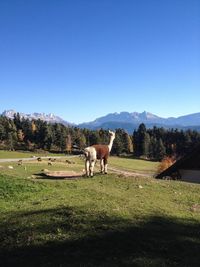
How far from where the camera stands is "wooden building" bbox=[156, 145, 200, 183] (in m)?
36.3

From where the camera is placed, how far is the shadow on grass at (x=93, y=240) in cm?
1086

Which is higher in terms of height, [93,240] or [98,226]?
[98,226]

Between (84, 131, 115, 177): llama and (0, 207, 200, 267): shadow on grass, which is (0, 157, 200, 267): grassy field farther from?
(84, 131, 115, 177): llama

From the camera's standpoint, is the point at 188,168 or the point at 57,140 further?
the point at 57,140

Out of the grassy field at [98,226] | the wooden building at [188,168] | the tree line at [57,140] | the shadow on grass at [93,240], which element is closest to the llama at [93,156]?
the grassy field at [98,226]

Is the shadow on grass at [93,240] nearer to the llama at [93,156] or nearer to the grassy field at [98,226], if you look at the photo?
Result: the grassy field at [98,226]

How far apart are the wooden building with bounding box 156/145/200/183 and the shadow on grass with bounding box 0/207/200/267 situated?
2107 cm

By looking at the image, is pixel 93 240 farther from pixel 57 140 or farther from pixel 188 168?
pixel 57 140

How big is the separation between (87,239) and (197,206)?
8974mm

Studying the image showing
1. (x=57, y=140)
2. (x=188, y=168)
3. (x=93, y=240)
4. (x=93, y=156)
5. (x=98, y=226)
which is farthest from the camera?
(x=57, y=140)

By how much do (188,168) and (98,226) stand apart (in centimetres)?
2449

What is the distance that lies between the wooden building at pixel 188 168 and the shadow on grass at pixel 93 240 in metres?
21.1

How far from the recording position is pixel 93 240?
12.3 m

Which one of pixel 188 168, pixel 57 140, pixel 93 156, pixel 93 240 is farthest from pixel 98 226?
pixel 57 140
